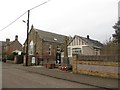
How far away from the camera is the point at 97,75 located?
21.3 m

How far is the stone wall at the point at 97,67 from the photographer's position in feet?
64.2

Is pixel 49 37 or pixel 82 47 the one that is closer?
pixel 82 47

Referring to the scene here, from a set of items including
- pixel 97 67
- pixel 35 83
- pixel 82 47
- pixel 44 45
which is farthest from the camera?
pixel 44 45

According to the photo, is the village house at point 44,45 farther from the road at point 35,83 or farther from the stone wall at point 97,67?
the road at point 35,83

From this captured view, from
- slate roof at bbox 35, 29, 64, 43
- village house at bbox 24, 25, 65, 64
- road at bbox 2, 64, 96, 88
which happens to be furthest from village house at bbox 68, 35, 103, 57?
road at bbox 2, 64, 96, 88

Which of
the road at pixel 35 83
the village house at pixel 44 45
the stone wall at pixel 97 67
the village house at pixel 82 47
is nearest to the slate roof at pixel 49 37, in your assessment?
the village house at pixel 44 45

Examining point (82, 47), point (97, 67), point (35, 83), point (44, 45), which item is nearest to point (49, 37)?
point (44, 45)

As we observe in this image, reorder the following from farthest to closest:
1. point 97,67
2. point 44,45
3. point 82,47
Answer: point 44,45 → point 82,47 → point 97,67

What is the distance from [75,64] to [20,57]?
71.8 feet

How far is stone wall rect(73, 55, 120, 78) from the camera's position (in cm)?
1958

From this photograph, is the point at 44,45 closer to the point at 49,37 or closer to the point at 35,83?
the point at 49,37

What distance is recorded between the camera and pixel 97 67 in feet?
70.3

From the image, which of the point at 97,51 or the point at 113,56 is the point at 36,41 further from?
the point at 113,56

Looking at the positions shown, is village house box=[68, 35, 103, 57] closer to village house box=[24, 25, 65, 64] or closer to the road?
village house box=[24, 25, 65, 64]
